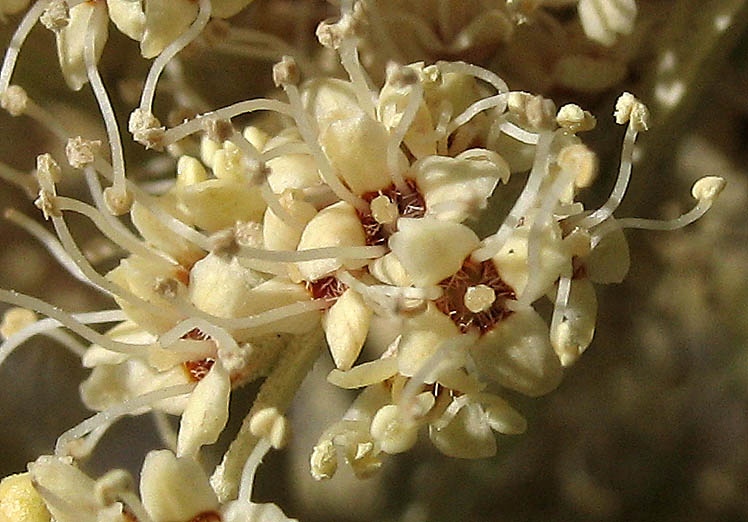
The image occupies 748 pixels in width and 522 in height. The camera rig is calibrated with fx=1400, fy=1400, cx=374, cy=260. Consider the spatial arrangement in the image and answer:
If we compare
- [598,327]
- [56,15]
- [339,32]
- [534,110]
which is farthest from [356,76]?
[598,327]

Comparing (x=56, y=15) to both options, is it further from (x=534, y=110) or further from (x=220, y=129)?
(x=534, y=110)

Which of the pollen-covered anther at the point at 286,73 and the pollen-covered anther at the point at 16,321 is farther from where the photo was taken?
the pollen-covered anther at the point at 16,321

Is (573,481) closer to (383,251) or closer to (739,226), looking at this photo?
(739,226)

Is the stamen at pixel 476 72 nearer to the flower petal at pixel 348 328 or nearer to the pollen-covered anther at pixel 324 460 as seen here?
the flower petal at pixel 348 328

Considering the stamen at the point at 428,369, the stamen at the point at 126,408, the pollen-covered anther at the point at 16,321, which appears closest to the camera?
the stamen at the point at 428,369

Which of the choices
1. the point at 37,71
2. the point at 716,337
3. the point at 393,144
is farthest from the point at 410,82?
the point at 716,337

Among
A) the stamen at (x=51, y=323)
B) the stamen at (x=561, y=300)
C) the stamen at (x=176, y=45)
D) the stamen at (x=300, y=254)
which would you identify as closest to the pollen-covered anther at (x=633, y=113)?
the stamen at (x=561, y=300)

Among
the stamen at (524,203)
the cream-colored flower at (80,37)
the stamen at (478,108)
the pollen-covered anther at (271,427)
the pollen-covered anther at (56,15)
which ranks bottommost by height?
the pollen-covered anther at (271,427)

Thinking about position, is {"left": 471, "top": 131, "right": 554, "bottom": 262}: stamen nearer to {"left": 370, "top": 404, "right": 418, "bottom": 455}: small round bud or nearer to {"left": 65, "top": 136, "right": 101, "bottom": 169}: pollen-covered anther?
{"left": 370, "top": 404, "right": 418, "bottom": 455}: small round bud
